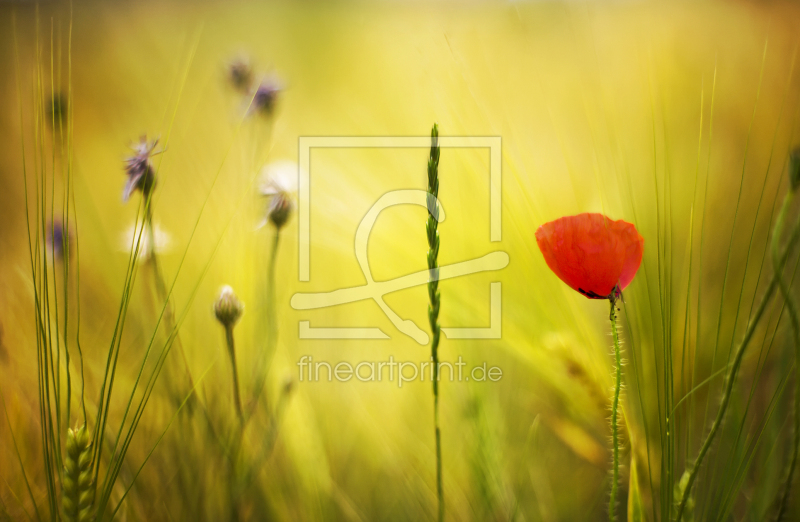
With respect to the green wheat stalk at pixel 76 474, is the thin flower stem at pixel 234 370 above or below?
above

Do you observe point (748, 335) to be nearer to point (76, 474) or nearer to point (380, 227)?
point (380, 227)

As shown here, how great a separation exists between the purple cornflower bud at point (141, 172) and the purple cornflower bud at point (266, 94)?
12cm

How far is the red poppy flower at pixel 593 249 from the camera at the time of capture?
33 cm

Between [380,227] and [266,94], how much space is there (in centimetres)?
20

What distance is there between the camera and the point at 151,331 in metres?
0.51

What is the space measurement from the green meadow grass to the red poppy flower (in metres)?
0.15

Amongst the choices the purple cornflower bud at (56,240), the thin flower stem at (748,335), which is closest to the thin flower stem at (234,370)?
the purple cornflower bud at (56,240)

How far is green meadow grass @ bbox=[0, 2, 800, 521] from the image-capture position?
48cm

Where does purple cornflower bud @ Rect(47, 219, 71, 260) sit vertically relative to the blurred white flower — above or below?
below

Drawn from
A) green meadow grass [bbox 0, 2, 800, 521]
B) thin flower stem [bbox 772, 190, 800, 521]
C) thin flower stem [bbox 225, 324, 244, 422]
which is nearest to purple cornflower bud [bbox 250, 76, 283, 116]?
green meadow grass [bbox 0, 2, 800, 521]

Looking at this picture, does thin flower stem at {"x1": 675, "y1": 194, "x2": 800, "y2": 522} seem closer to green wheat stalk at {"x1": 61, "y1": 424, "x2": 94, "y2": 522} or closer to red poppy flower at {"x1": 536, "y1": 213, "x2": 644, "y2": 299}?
red poppy flower at {"x1": 536, "y1": 213, "x2": 644, "y2": 299}

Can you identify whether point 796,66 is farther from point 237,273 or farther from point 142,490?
point 142,490

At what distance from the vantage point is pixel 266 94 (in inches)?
19.5

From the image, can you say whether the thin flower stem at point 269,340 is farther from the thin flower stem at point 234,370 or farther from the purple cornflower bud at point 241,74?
the purple cornflower bud at point 241,74
